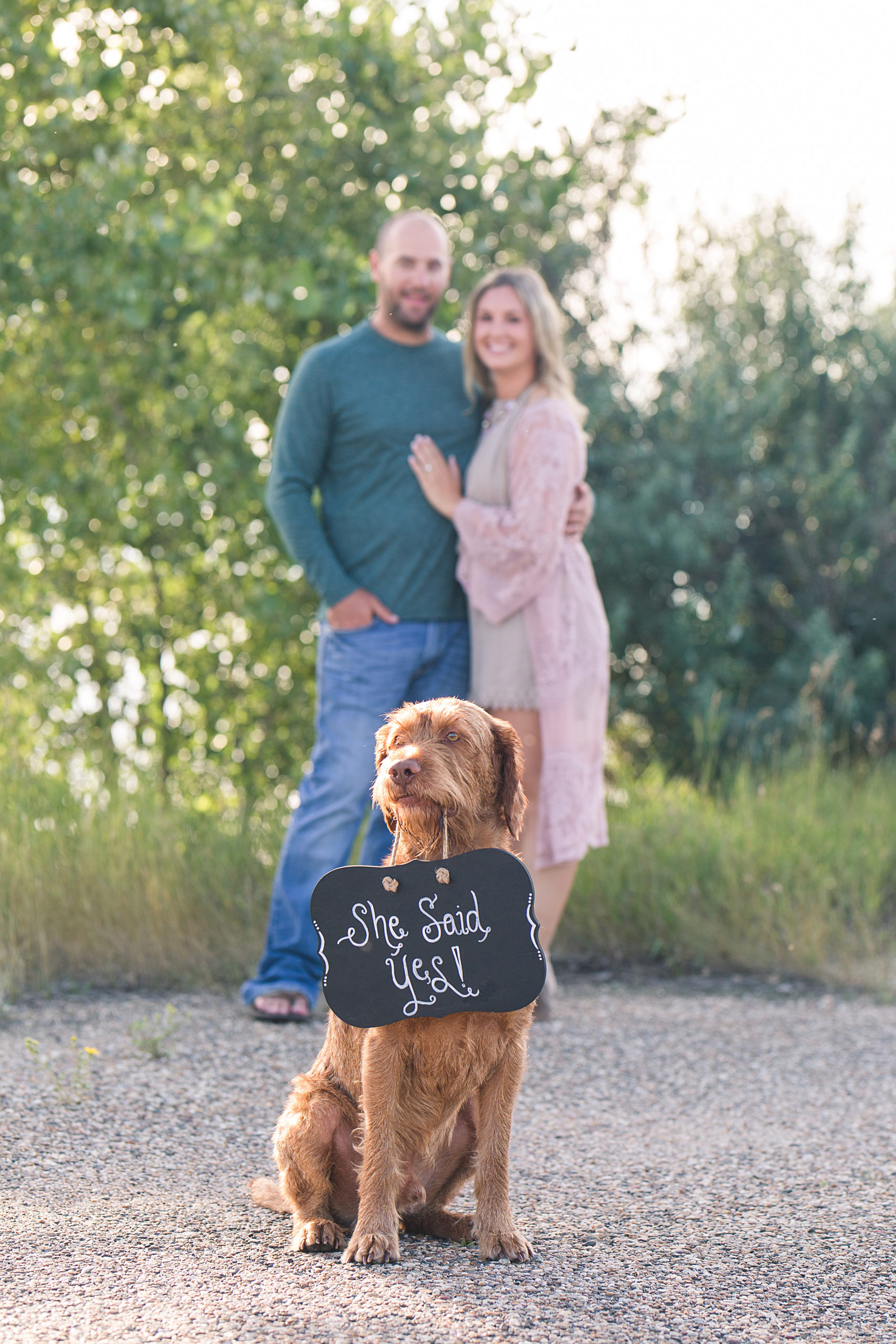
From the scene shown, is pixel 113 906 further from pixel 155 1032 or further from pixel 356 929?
pixel 356 929

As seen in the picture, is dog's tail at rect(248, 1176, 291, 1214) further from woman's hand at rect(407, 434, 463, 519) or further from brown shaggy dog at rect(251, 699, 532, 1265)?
woman's hand at rect(407, 434, 463, 519)

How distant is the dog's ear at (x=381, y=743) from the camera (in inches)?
99.6

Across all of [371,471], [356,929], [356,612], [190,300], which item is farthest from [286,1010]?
[190,300]

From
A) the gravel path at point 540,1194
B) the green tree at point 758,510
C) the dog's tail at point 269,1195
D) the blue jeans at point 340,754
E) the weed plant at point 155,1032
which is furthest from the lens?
the green tree at point 758,510

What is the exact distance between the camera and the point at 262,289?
20.0 ft

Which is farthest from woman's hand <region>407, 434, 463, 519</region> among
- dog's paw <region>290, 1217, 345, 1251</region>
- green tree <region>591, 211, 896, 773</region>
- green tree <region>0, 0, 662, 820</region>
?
green tree <region>591, 211, 896, 773</region>

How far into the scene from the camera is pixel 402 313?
465 cm

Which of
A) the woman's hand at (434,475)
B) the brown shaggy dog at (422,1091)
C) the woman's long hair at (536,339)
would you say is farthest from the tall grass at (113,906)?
the brown shaggy dog at (422,1091)

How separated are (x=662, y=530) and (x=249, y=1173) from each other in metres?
5.43

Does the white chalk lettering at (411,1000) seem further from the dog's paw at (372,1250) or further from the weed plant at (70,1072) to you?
the weed plant at (70,1072)

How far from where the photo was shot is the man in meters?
4.54

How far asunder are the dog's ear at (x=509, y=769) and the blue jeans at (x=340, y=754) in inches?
72.1

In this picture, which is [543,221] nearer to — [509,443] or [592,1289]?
[509,443]

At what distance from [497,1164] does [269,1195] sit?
1.99 feet
